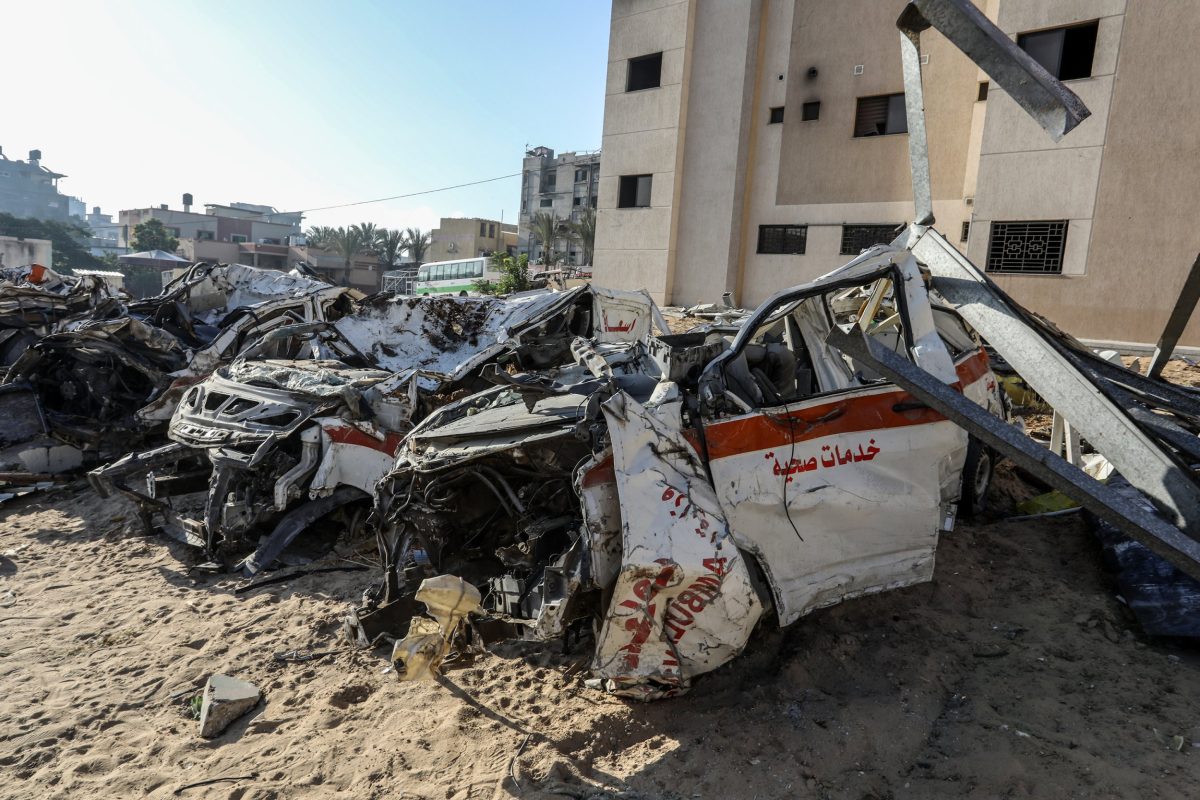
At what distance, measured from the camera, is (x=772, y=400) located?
11.2 feet

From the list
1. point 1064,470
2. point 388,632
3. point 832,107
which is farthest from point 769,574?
point 832,107

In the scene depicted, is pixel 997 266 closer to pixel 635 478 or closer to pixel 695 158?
pixel 695 158

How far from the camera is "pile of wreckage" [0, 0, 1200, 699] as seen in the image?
113 inches

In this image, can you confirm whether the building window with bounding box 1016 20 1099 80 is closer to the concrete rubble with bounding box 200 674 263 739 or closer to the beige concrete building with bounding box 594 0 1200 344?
the beige concrete building with bounding box 594 0 1200 344

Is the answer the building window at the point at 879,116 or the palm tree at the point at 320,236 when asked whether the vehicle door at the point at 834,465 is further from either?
the palm tree at the point at 320,236

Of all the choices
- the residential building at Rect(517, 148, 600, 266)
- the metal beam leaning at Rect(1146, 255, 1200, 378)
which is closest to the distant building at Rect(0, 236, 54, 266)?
the residential building at Rect(517, 148, 600, 266)

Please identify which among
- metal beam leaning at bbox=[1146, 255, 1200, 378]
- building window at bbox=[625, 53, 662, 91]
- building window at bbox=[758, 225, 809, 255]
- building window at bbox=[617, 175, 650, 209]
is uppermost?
building window at bbox=[625, 53, 662, 91]

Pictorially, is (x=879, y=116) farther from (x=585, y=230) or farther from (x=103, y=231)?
(x=103, y=231)

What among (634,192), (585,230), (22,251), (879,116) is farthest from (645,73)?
(22,251)

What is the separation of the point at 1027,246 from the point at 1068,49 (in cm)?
343

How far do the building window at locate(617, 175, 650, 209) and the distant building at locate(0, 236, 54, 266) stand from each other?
39.4 m

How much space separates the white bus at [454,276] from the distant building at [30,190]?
116 m

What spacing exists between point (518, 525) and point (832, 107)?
15.8 metres

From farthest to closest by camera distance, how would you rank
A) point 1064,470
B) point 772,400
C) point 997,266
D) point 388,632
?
point 997,266 < point 388,632 < point 772,400 < point 1064,470
